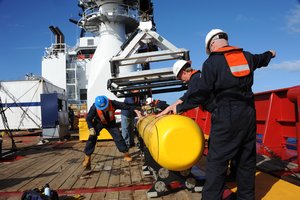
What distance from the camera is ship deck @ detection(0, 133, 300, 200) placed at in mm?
4008

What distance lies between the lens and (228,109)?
3010 millimetres

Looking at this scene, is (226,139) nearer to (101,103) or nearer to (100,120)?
(101,103)

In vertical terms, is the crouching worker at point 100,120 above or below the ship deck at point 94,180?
above

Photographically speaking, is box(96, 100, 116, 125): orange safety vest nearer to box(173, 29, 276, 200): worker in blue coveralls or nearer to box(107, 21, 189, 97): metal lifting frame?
box(107, 21, 189, 97): metal lifting frame

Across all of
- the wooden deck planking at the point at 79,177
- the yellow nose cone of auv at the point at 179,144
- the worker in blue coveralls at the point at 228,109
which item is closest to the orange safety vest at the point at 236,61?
the worker in blue coveralls at the point at 228,109

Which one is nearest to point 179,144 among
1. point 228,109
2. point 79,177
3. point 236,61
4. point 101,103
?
point 228,109

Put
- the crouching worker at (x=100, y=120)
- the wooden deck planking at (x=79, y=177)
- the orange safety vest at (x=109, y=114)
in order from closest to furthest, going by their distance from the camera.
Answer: the wooden deck planking at (x=79, y=177), the crouching worker at (x=100, y=120), the orange safety vest at (x=109, y=114)

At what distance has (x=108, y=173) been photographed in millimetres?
6180

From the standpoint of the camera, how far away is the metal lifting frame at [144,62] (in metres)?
5.62

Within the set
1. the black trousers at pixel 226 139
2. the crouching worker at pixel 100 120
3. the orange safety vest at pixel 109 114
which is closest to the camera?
the black trousers at pixel 226 139

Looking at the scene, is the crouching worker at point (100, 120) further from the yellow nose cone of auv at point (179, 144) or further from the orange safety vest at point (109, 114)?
the yellow nose cone of auv at point (179, 144)

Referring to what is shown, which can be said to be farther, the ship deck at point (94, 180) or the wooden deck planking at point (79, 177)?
the wooden deck planking at point (79, 177)

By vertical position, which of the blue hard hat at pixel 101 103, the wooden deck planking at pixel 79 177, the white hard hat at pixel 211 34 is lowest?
the wooden deck planking at pixel 79 177

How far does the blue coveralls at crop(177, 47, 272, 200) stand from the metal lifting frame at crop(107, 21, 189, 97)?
2535 mm
